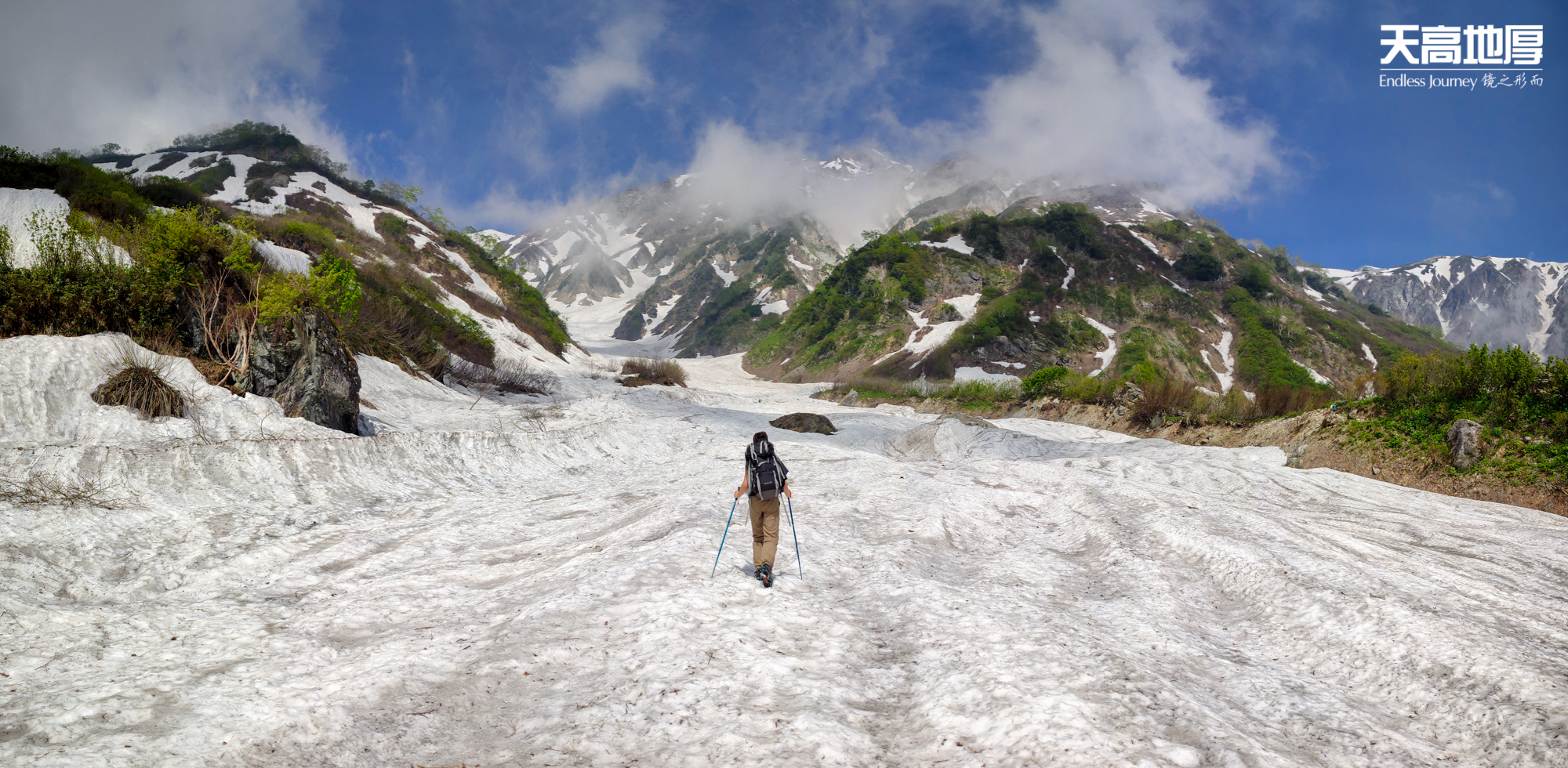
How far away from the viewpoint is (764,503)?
7.88m

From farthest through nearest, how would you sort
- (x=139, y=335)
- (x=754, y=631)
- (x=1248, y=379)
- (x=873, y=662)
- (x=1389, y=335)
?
(x=1389, y=335) < (x=1248, y=379) < (x=139, y=335) < (x=754, y=631) < (x=873, y=662)

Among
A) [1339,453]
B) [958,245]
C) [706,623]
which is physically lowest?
[706,623]

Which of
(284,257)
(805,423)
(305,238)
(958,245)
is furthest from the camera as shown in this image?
(958,245)

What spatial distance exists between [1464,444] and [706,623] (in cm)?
2245

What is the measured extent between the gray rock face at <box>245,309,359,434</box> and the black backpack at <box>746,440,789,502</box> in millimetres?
11502

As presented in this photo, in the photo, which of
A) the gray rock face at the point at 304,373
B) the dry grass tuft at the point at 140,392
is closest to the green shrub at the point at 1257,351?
the gray rock face at the point at 304,373

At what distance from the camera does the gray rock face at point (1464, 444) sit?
57.1 ft

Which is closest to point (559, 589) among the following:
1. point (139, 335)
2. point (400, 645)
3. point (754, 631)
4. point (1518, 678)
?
point (400, 645)

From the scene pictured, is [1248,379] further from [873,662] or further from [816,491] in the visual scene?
[873,662]

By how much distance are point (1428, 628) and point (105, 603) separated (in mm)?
13552

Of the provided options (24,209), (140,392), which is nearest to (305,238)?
(24,209)

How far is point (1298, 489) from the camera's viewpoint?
668 inches

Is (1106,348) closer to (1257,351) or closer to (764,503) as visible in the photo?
(1257,351)

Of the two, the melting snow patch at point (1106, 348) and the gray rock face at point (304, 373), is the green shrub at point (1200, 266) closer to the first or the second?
the melting snow patch at point (1106, 348)
